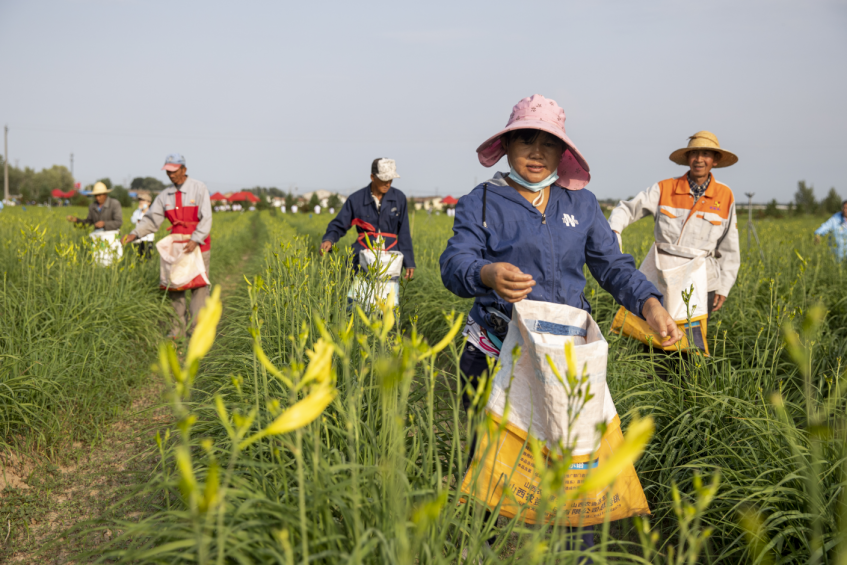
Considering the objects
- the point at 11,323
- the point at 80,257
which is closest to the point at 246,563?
the point at 11,323

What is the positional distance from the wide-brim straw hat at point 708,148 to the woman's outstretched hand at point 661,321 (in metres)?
2.03

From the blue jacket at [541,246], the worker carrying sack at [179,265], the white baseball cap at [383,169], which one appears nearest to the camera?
the blue jacket at [541,246]

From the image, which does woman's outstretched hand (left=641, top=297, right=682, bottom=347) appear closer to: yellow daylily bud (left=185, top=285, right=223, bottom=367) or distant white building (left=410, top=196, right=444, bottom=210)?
yellow daylily bud (left=185, top=285, right=223, bottom=367)

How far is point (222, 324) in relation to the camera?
3.96m

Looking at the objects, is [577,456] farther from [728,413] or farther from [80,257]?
[80,257]

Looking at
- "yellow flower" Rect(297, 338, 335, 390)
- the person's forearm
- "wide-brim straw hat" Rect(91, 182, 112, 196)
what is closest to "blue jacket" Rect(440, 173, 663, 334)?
"yellow flower" Rect(297, 338, 335, 390)

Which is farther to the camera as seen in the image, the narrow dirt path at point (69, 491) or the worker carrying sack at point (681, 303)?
the worker carrying sack at point (681, 303)

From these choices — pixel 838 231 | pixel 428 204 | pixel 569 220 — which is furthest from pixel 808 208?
pixel 569 220

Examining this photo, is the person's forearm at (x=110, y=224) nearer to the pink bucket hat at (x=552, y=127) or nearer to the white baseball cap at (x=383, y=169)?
the white baseball cap at (x=383, y=169)

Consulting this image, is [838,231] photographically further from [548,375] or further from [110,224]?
[110,224]

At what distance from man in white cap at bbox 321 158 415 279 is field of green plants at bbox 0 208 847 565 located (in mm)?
814

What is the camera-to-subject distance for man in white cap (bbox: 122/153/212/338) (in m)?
4.86

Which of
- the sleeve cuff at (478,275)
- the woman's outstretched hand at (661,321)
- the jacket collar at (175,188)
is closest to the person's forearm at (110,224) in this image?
the jacket collar at (175,188)

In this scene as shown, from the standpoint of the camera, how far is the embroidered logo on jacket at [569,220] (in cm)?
187
